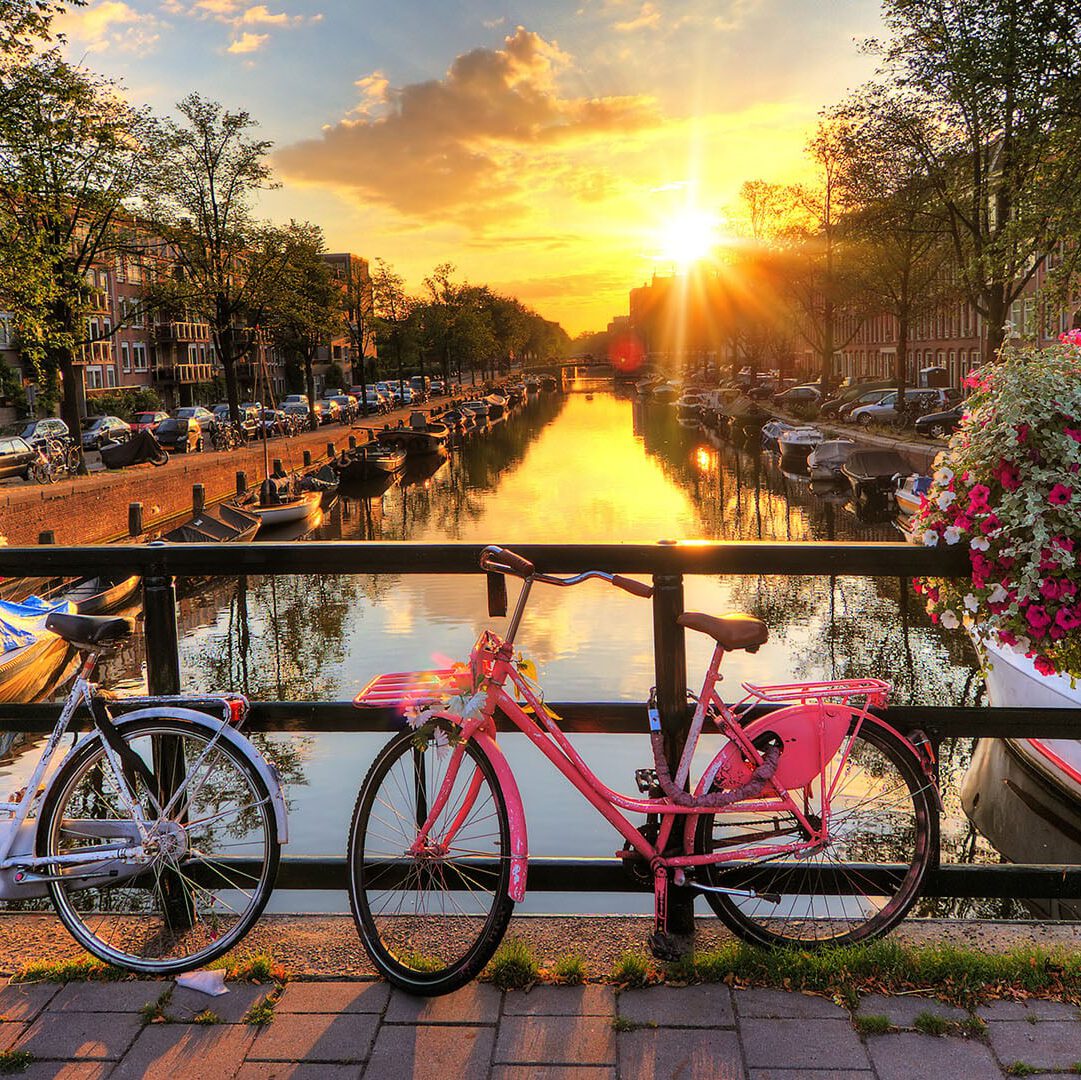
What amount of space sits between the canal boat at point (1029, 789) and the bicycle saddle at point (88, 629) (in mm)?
7637

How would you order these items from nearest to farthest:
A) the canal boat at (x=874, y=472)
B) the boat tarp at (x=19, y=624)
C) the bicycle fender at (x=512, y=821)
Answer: the bicycle fender at (x=512, y=821) → the boat tarp at (x=19, y=624) → the canal boat at (x=874, y=472)

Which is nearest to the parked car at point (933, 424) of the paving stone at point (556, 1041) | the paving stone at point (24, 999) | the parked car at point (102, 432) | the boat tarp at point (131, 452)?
the boat tarp at point (131, 452)

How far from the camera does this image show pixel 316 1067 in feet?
8.93

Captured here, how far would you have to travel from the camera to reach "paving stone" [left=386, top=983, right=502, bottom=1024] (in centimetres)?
294

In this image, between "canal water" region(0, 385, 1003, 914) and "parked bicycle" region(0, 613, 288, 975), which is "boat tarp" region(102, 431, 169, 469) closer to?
"canal water" region(0, 385, 1003, 914)

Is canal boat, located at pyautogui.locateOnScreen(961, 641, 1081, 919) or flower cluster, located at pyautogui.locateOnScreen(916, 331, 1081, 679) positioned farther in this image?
canal boat, located at pyautogui.locateOnScreen(961, 641, 1081, 919)

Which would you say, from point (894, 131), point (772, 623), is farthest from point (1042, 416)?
point (894, 131)

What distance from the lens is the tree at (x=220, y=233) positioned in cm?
4147

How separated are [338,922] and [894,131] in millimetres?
31923

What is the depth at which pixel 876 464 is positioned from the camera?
33.6m

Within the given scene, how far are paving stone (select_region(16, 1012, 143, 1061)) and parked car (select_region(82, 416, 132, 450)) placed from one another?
4373cm

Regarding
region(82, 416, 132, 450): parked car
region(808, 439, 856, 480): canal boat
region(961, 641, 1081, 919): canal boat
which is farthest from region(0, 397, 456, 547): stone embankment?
region(808, 439, 856, 480): canal boat

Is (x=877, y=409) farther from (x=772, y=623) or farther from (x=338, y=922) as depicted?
(x=338, y=922)

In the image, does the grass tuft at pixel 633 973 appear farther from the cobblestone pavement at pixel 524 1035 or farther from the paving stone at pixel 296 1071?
the paving stone at pixel 296 1071
